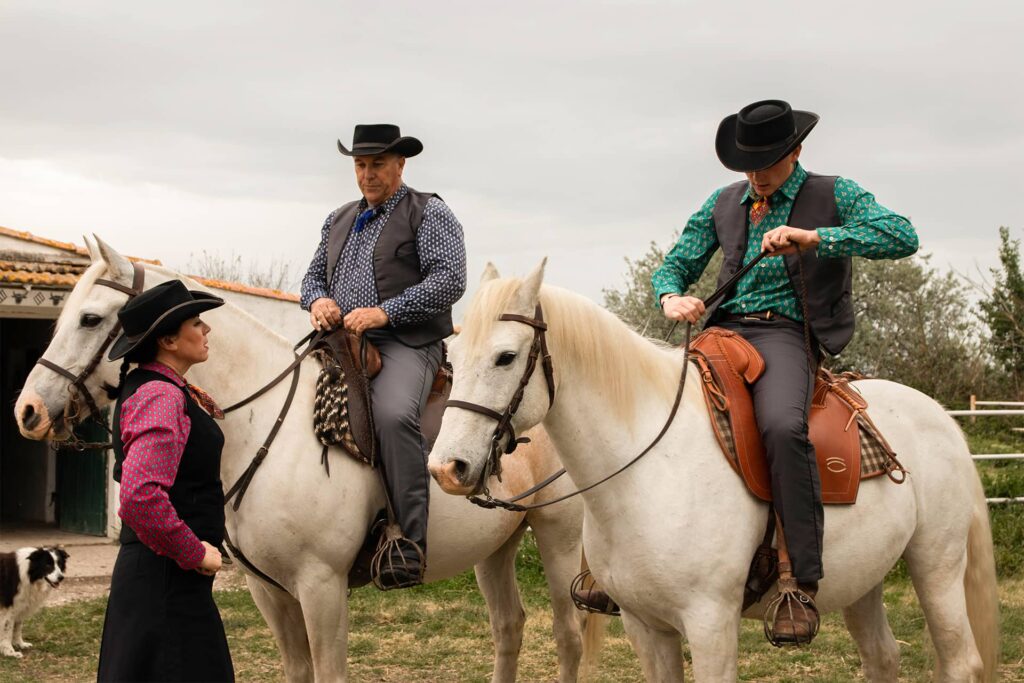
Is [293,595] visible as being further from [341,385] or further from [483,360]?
[483,360]

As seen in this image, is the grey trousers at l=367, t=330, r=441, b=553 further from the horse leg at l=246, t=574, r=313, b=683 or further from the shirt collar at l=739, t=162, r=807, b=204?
the shirt collar at l=739, t=162, r=807, b=204

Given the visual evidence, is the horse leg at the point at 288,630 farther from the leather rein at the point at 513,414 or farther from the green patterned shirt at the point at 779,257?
the green patterned shirt at the point at 779,257

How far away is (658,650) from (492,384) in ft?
4.52

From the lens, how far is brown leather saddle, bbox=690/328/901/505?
4.06m

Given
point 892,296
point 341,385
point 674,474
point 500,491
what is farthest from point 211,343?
point 892,296

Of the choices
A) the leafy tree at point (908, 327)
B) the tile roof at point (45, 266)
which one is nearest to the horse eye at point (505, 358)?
the tile roof at point (45, 266)

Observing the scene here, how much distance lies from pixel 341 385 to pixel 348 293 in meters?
0.57

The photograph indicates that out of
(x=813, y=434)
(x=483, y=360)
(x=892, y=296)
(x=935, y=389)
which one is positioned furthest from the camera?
(x=892, y=296)

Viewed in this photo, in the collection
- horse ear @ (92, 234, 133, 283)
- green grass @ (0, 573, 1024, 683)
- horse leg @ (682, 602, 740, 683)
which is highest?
horse ear @ (92, 234, 133, 283)

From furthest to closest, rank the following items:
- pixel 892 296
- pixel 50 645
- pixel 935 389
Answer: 1. pixel 892 296
2. pixel 935 389
3. pixel 50 645

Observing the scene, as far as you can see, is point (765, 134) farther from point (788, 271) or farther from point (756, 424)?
point (756, 424)

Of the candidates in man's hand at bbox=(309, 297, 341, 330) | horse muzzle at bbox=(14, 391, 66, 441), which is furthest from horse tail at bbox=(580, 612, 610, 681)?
horse muzzle at bbox=(14, 391, 66, 441)

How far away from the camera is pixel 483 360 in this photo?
143 inches

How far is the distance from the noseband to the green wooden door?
11649mm
